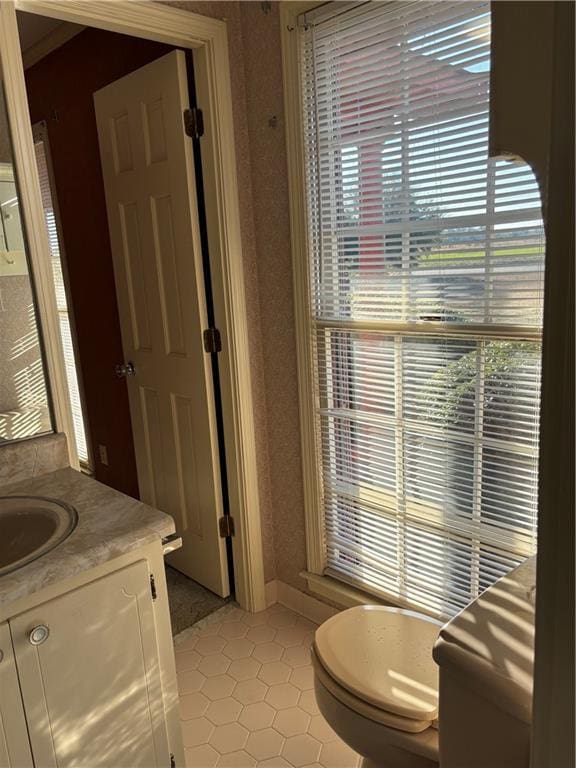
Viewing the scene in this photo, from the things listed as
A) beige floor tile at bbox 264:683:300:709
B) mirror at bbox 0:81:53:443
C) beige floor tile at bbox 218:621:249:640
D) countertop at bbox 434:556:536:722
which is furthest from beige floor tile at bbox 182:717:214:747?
countertop at bbox 434:556:536:722

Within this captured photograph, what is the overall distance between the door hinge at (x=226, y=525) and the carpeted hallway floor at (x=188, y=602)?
32 centimetres

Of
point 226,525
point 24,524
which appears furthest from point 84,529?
point 226,525

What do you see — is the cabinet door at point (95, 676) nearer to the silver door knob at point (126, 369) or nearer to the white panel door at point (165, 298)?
the white panel door at point (165, 298)

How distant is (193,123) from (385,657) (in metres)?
1.87

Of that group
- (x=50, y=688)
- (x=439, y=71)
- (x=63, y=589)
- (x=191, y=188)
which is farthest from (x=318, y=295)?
(x=50, y=688)

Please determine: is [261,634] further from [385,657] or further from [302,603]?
[385,657]

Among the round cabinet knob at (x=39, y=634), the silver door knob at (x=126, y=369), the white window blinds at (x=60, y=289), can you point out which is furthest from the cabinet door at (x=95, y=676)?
the white window blinds at (x=60, y=289)

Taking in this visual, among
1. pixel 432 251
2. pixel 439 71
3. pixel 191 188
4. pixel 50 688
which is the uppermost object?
pixel 439 71

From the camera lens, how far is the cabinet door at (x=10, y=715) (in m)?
1.15

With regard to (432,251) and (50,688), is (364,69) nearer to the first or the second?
(432,251)

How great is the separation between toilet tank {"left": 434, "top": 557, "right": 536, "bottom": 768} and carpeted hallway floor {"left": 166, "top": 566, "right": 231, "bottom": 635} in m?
1.76

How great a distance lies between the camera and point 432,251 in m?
1.69

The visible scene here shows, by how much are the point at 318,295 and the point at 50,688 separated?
141 centimetres

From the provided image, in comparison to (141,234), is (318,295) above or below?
below
